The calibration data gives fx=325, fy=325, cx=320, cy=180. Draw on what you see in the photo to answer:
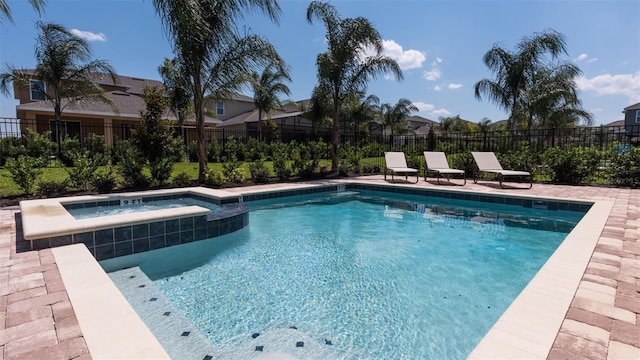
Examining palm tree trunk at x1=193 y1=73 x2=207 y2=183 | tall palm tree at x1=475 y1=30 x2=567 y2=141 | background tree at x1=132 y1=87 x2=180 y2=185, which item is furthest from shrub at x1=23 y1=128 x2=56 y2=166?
tall palm tree at x1=475 y1=30 x2=567 y2=141

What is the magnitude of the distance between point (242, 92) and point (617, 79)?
54.9ft

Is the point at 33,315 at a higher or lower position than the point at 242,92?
lower

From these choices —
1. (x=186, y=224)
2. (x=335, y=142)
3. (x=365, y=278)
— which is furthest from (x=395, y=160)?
(x=186, y=224)

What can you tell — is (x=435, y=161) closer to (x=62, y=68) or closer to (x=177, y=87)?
(x=177, y=87)

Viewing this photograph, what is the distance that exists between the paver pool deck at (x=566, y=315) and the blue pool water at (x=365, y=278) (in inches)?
34.6

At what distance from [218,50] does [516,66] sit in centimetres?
1360

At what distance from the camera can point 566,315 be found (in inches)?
94.2

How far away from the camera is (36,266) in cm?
341

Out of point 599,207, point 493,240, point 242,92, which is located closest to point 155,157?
point 242,92

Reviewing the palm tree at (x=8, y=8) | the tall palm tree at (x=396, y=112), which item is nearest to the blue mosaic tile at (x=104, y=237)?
the palm tree at (x=8, y=8)

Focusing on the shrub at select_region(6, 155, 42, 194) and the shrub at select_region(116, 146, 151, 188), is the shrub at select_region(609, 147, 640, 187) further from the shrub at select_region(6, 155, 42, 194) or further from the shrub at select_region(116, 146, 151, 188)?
the shrub at select_region(6, 155, 42, 194)

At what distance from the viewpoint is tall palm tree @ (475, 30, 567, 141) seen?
48.9ft

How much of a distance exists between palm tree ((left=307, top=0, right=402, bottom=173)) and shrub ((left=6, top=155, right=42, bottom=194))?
9.09 m

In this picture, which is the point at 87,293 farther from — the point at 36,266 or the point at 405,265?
the point at 405,265
